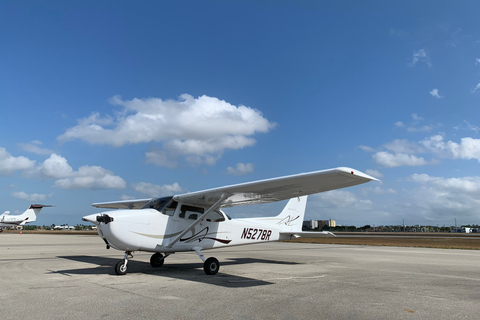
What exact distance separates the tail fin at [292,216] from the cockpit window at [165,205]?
16.0 ft

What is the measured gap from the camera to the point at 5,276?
9086 mm

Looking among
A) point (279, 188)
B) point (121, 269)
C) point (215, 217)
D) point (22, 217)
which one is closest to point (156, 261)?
point (121, 269)

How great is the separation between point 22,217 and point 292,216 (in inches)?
2671

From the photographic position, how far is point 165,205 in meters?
9.82

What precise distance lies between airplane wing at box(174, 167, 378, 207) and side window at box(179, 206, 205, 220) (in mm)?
161

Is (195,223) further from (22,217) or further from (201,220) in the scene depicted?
(22,217)

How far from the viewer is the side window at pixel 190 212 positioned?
1007cm

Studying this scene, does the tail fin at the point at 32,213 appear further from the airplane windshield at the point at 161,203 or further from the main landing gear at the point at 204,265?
the main landing gear at the point at 204,265

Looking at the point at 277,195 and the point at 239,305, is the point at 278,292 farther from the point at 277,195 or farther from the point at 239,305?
the point at 277,195

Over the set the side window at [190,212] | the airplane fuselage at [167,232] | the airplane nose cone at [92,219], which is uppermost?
the side window at [190,212]

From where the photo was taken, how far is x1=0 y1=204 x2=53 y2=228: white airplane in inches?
2512

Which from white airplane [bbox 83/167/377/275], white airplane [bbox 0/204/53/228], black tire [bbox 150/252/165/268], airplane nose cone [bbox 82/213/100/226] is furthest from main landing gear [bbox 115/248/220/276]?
white airplane [bbox 0/204/53/228]

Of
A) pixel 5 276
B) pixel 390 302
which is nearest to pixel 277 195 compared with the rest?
pixel 390 302

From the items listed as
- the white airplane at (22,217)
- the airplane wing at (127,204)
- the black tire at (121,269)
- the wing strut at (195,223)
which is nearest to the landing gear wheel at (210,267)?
the wing strut at (195,223)
